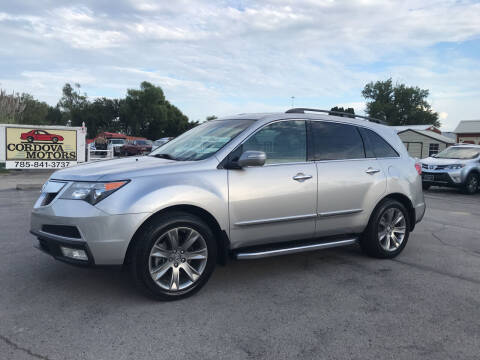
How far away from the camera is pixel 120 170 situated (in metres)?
3.71

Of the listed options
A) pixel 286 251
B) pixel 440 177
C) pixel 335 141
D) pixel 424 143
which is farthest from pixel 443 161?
pixel 424 143

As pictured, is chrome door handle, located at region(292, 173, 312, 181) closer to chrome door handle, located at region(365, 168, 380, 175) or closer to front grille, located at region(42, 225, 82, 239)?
chrome door handle, located at region(365, 168, 380, 175)

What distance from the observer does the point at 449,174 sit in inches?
527

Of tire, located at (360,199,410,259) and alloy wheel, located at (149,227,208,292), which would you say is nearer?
alloy wheel, located at (149,227,208,292)

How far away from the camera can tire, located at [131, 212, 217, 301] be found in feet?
11.6

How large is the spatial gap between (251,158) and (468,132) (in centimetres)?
5104

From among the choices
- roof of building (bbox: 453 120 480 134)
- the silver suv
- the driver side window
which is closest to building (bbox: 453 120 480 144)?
roof of building (bbox: 453 120 480 134)

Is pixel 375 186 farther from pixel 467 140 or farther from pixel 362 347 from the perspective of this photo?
pixel 467 140

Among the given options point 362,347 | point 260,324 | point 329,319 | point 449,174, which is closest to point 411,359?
point 362,347

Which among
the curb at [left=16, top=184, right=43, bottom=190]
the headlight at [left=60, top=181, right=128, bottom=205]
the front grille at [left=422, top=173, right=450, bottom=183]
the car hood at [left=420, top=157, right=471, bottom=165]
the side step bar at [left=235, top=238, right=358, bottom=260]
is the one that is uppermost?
the car hood at [left=420, top=157, right=471, bottom=165]

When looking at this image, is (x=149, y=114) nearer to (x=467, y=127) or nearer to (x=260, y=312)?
(x=467, y=127)

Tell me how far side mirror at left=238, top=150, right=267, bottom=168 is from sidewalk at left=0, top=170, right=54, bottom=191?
31.2 feet

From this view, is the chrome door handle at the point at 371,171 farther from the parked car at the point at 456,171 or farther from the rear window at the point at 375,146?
the parked car at the point at 456,171

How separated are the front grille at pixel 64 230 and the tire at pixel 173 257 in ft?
1.67
